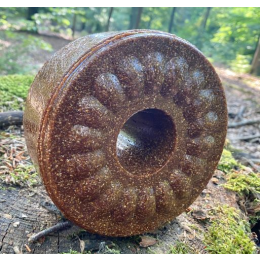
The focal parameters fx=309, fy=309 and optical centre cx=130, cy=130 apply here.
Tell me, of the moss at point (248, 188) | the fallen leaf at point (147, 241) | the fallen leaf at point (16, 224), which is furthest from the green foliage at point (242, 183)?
the fallen leaf at point (16, 224)

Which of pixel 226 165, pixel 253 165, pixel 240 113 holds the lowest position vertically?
pixel 240 113

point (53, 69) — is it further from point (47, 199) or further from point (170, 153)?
point (47, 199)

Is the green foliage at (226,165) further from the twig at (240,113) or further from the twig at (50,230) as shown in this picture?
the twig at (240,113)

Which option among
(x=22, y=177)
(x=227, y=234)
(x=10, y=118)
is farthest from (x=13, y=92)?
(x=227, y=234)

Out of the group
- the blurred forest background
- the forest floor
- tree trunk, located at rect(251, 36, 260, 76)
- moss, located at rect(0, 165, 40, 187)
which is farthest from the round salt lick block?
tree trunk, located at rect(251, 36, 260, 76)

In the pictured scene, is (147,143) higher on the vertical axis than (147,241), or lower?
higher

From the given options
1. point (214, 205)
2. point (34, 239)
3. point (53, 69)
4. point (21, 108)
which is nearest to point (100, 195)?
point (34, 239)

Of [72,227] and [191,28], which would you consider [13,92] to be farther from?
[191,28]
